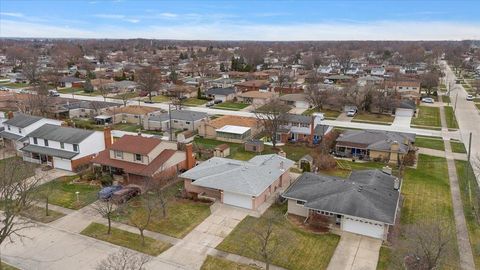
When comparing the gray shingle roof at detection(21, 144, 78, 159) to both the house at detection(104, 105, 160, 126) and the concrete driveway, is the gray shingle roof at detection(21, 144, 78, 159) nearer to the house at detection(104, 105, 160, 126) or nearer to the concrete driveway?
the house at detection(104, 105, 160, 126)

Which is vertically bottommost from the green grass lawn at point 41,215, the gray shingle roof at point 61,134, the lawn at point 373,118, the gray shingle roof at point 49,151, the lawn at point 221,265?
the green grass lawn at point 41,215

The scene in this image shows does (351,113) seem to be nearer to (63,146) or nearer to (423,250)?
(63,146)

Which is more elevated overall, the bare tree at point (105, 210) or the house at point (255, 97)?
the house at point (255, 97)

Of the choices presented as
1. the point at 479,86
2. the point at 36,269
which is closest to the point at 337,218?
the point at 36,269

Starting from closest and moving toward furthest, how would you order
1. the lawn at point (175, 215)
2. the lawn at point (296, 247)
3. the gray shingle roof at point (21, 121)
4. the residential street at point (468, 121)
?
the lawn at point (296, 247), the lawn at point (175, 215), the gray shingle roof at point (21, 121), the residential street at point (468, 121)

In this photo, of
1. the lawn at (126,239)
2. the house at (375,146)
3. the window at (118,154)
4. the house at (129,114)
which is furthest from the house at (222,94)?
the lawn at (126,239)

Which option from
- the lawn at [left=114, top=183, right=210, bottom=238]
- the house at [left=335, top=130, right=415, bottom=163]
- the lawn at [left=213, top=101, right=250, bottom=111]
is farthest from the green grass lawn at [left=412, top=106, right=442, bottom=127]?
the lawn at [left=114, top=183, right=210, bottom=238]

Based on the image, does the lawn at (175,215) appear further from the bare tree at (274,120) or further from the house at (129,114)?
the house at (129,114)
